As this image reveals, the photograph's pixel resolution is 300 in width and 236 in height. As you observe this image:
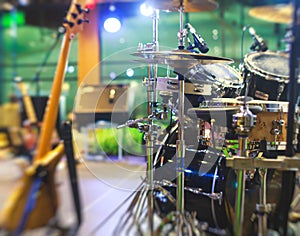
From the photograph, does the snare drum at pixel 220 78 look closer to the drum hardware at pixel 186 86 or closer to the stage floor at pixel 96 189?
the drum hardware at pixel 186 86

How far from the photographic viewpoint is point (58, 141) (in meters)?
1.24

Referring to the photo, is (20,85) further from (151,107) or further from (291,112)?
(291,112)

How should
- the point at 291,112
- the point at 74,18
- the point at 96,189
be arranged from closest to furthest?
the point at 291,112
the point at 74,18
the point at 96,189

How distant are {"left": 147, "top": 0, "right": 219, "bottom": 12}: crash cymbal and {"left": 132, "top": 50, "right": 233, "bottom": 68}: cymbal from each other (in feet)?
0.76

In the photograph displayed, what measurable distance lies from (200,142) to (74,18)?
2.34ft

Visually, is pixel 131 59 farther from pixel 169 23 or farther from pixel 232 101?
A: pixel 232 101

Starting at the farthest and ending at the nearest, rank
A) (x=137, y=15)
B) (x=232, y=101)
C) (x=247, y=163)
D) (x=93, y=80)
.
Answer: (x=93, y=80), (x=137, y=15), (x=232, y=101), (x=247, y=163)

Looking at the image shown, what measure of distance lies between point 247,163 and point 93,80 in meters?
1.76

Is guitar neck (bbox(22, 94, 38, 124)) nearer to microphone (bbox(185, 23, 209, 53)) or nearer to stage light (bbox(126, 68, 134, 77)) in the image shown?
stage light (bbox(126, 68, 134, 77))

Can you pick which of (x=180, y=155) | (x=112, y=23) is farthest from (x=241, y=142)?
(x=112, y=23)

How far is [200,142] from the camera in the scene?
130cm

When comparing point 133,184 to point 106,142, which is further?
point 106,142

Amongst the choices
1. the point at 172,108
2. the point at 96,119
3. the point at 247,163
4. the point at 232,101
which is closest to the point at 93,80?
the point at 96,119

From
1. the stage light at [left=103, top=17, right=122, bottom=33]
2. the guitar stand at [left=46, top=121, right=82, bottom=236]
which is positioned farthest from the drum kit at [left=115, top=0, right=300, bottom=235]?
the stage light at [left=103, top=17, right=122, bottom=33]
